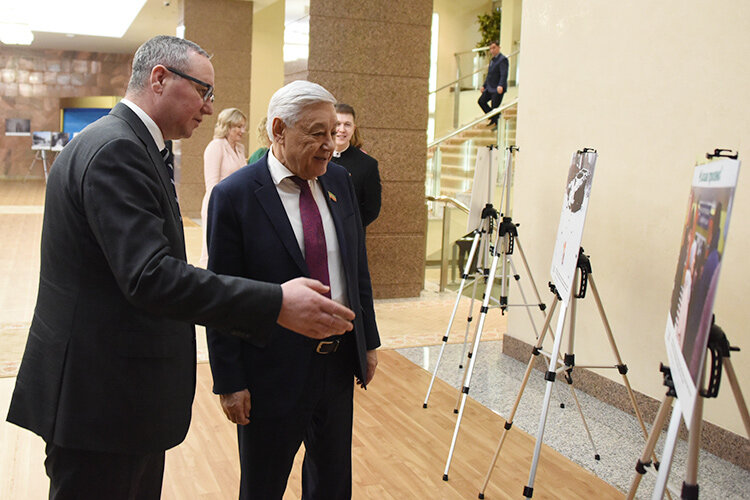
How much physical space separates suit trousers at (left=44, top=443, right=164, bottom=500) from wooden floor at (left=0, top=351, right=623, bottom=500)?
150 cm

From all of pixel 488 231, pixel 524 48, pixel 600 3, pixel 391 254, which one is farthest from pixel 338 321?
pixel 391 254

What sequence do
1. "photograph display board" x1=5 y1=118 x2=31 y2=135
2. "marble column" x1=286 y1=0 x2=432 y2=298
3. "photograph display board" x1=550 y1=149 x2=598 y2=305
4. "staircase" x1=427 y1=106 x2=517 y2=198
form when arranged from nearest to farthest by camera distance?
"photograph display board" x1=550 y1=149 x2=598 y2=305
"marble column" x1=286 y1=0 x2=432 y2=298
"staircase" x1=427 y1=106 x2=517 y2=198
"photograph display board" x1=5 y1=118 x2=31 y2=135

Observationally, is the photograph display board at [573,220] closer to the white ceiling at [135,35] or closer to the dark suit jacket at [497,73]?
the dark suit jacket at [497,73]

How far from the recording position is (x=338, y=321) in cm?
157

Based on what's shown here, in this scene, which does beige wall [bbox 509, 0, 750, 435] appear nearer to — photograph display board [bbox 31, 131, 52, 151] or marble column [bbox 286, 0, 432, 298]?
marble column [bbox 286, 0, 432, 298]

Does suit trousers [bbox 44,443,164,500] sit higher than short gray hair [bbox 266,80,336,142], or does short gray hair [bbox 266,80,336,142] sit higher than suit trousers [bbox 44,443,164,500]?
short gray hair [bbox 266,80,336,142]

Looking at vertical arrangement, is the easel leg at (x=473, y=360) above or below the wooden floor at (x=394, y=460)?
above

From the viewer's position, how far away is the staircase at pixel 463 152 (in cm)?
1055

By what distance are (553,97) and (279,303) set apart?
12.8 ft

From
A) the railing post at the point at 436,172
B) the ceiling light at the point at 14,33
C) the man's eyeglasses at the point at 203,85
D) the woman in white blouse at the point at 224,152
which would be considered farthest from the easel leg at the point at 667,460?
the ceiling light at the point at 14,33

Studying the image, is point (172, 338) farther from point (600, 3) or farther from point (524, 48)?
point (524, 48)

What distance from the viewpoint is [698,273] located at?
68.5 inches

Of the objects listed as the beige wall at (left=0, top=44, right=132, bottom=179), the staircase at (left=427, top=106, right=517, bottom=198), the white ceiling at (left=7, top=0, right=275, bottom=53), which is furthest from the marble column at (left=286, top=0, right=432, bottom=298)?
the beige wall at (left=0, top=44, right=132, bottom=179)

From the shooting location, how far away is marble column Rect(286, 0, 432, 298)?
680 cm
